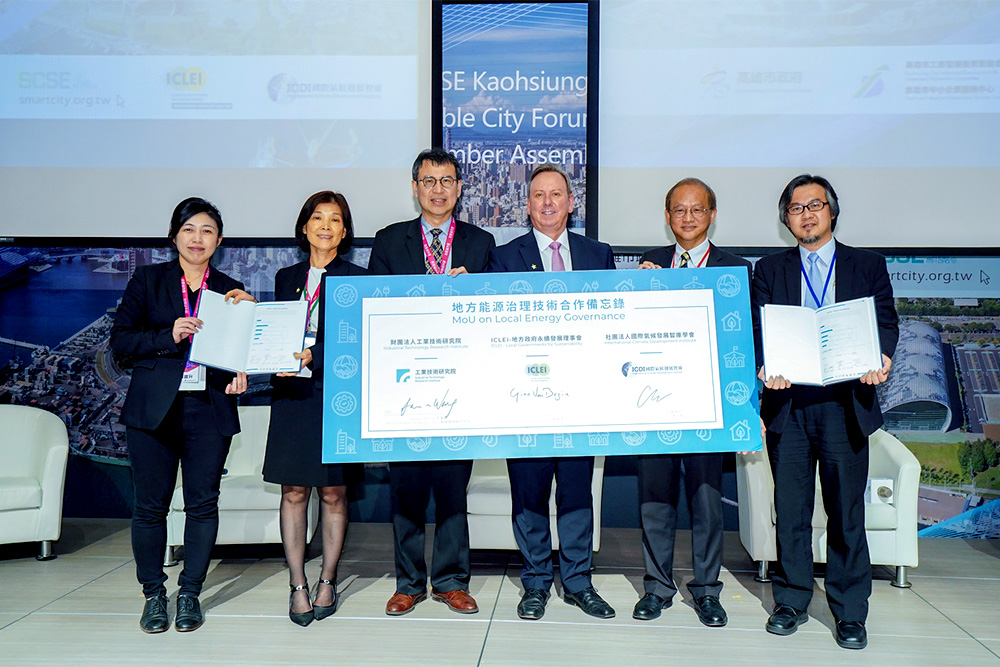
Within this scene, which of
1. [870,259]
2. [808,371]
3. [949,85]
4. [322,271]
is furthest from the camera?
[949,85]

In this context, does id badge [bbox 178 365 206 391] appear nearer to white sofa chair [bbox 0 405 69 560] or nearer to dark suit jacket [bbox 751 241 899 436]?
white sofa chair [bbox 0 405 69 560]

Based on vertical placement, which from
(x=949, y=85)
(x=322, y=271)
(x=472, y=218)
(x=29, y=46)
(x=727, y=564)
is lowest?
(x=727, y=564)

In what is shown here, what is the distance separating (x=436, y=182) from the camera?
3084 mm

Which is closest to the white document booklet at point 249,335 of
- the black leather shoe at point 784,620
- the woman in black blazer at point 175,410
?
the woman in black blazer at point 175,410

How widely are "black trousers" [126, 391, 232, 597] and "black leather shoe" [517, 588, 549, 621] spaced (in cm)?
124

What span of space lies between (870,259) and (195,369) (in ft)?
8.29

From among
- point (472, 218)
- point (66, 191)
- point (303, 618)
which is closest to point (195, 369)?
point (303, 618)

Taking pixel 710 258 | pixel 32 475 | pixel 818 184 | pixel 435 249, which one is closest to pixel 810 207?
pixel 818 184

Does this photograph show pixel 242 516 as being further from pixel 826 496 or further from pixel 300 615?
pixel 826 496

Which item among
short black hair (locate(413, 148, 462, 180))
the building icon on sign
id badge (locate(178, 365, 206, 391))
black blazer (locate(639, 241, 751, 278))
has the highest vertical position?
short black hair (locate(413, 148, 462, 180))

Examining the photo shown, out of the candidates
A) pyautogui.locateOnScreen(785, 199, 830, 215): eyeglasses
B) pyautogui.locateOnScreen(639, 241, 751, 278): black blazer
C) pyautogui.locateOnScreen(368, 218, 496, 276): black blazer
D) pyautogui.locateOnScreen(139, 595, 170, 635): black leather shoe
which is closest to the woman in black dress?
pyautogui.locateOnScreen(368, 218, 496, 276): black blazer

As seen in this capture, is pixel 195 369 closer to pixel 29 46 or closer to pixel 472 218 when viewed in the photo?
pixel 472 218

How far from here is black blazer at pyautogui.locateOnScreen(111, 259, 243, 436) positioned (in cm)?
287

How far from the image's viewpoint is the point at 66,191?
4.60 meters
